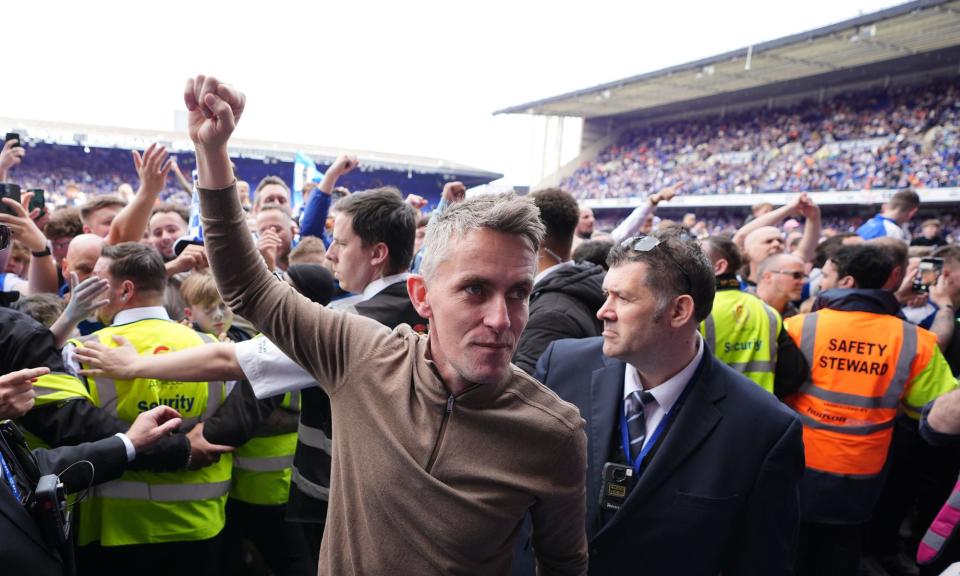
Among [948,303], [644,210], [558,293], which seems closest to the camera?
Result: [558,293]

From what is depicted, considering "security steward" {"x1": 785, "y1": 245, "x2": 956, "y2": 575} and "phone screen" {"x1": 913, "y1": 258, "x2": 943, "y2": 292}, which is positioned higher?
"phone screen" {"x1": 913, "y1": 258, "x2": 943, "y2": 292}

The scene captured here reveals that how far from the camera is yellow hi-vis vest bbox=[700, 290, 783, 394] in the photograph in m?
3.38

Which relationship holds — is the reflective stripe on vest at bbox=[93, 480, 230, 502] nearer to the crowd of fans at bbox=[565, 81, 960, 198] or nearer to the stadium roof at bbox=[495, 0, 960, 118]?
the stadium roof at bbox=[495, 0, 960, 118]

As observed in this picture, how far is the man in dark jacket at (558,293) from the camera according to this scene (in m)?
2.71

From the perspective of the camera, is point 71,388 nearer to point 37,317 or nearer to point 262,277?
point 37,317

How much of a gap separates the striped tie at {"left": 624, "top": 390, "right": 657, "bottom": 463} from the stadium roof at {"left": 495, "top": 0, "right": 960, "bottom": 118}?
20.6m

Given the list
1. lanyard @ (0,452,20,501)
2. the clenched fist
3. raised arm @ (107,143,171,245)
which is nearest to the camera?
the clenched fist

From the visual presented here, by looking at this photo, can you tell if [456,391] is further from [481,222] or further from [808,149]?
[808,149]

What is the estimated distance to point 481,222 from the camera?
140 centimetres

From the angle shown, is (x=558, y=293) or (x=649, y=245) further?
(x=558, y=293)

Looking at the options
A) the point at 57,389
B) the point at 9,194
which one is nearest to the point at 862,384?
the point at 57,389

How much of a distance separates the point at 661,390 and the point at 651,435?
0.55ft

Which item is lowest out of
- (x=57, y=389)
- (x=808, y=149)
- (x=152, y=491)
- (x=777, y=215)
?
(x=152, y=491)

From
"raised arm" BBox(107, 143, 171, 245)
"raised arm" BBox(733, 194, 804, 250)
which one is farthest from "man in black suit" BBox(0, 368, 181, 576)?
"raised arm" BBox(733, 194, 804, 250)
